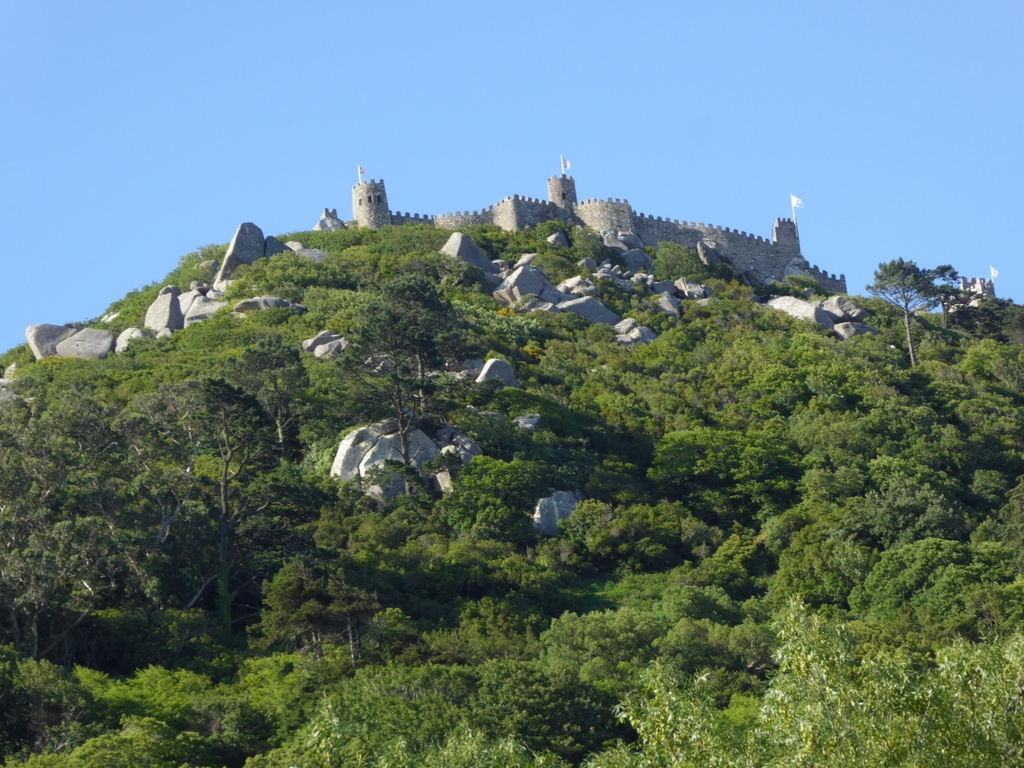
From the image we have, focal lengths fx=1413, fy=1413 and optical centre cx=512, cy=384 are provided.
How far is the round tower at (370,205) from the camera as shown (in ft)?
266

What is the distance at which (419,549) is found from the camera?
38.6m

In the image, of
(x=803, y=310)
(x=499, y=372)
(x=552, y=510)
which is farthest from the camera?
(x=803, y=310)

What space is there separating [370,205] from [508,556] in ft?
149

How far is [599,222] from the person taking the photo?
8212 centimetres

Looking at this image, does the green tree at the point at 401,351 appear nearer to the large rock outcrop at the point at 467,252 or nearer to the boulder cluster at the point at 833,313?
the large rock outcrop at the point at 467,252

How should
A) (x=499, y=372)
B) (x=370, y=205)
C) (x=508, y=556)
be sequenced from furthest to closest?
(x=370, y=205), (x=499, y=372), (x=508, y=556)

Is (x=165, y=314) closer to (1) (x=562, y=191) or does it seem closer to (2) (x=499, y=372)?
(2) (x=499, y=372)

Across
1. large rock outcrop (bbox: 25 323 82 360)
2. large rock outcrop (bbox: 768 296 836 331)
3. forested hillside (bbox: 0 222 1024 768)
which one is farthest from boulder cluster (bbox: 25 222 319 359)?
large rock outcrop (bbox: 768 296 836 331)

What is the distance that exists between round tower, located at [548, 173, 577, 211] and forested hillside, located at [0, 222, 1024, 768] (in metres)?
22.9

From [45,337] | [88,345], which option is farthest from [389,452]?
[45,337]

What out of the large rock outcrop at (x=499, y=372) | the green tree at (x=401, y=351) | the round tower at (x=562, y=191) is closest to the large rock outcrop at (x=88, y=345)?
the green tree at (x=401, y=351)

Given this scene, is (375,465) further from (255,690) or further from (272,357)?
(255,690)

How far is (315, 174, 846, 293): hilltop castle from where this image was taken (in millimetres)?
81188

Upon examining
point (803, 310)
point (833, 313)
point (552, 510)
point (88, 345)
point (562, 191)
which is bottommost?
point (552, 510)
